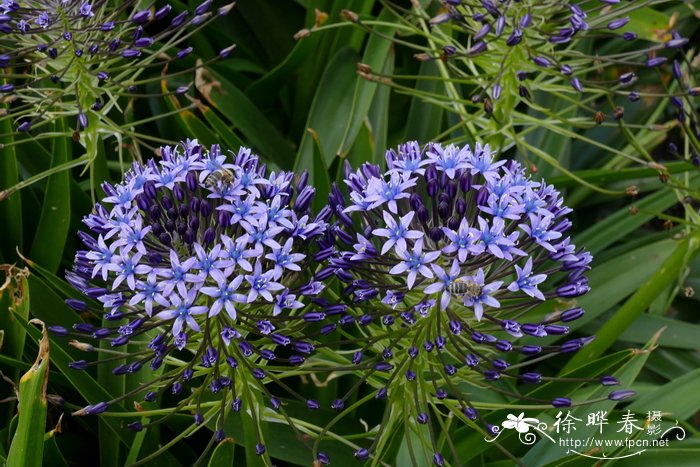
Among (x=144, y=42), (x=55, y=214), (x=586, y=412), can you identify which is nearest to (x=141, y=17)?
(x=144, y=42)

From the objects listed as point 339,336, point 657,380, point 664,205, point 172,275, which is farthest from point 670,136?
point 172,275

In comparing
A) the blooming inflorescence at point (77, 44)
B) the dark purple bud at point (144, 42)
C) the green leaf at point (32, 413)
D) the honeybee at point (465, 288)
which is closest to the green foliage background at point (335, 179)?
the green leaf at point (32, 413)

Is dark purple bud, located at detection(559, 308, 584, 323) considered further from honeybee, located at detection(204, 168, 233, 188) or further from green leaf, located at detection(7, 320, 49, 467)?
green leaf, located at detection(7, 320, 49, 467)

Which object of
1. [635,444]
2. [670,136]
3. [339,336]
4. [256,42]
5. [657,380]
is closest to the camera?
[635,444]

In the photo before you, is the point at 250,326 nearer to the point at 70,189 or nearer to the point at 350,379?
the point at 350,379

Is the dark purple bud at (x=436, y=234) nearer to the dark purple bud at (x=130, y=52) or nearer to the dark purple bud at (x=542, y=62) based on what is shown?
the dark purple bud at (x=542, y=62)

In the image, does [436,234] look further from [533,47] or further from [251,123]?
[251,123]

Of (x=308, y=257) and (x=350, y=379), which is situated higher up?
(x=308, y=257)
